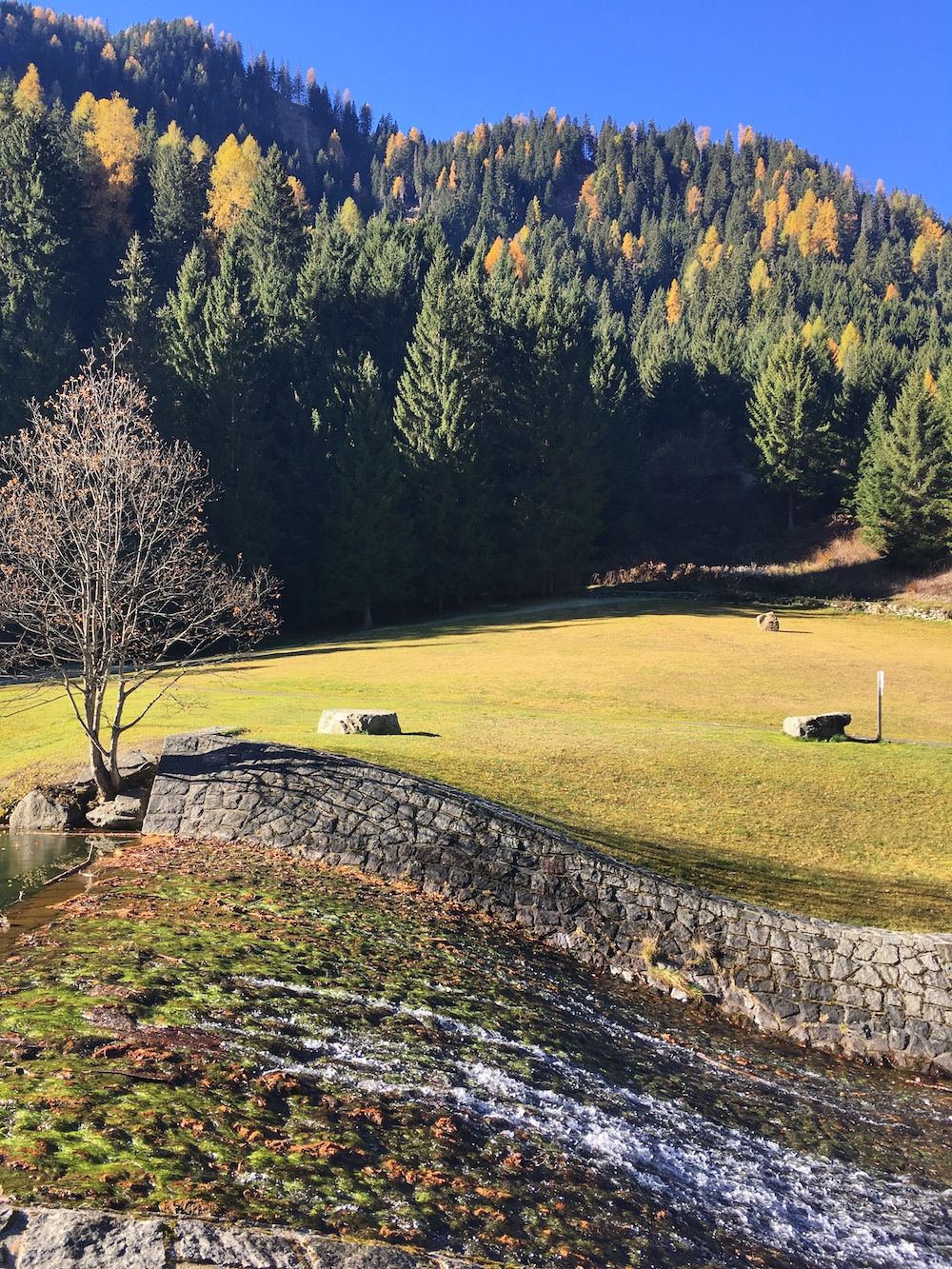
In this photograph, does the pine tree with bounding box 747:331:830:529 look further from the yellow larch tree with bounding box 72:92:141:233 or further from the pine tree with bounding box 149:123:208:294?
the yellow larch tree with bounding box 72:92:141:233

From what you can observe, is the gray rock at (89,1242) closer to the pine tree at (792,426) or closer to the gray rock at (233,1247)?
the gray rock at (233,1247)

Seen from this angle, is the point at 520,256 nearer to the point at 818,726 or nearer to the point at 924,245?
the point at 924,245

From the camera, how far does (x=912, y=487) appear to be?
208 feet

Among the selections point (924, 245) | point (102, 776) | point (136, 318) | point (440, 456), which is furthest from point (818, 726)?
point (924, 245)

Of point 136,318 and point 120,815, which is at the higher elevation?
point 136,318

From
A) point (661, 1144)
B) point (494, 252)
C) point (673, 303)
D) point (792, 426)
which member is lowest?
point (661, 1144)

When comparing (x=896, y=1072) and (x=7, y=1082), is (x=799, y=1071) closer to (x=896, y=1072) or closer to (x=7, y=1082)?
(x=896, y=1072)

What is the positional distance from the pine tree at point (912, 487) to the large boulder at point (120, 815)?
58639mm

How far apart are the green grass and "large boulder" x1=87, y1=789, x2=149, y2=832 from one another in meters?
4.44

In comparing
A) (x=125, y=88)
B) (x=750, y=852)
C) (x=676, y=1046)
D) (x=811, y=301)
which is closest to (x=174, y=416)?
(x=750, y=852)

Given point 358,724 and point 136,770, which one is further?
point 358,724

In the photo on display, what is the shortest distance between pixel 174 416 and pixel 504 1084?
168ft

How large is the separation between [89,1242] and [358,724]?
17320 millimetres

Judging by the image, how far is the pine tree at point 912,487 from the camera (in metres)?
62.7
